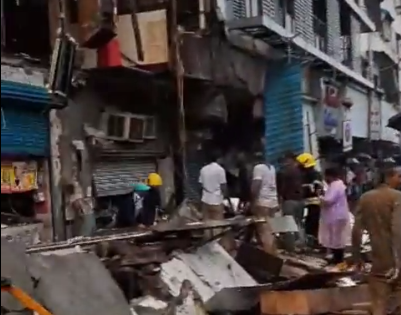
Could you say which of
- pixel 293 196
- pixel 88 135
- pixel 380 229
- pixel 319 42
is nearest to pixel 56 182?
pixel 88 135

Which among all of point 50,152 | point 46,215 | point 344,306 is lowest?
point 344,306

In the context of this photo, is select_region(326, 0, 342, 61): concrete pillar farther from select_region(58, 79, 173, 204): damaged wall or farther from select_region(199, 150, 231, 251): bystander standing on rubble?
select_region(199, 150, 231, 251): bystander standing on rubble

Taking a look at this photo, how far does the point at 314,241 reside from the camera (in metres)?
13.4

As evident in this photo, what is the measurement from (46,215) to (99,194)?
180 cm

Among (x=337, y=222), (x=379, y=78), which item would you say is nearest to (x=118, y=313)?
(x=337, y=222)

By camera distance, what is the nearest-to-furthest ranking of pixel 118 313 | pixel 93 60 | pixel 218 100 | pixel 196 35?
pixel 118 313 → pixel 93 60 → pixel 196 35 → pixel 218 100

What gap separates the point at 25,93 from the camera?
37.5ft

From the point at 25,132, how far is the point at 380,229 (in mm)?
6443

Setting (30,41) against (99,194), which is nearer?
(30,41)

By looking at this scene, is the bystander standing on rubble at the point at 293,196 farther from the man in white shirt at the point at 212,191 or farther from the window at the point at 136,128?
the window at the point at 136,128

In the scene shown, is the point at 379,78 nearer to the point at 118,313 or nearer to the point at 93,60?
the point at 93,60

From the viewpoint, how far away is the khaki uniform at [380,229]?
7062 millimetres

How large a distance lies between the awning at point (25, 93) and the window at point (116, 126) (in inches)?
104

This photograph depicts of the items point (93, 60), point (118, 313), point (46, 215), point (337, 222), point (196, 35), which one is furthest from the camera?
point (196, 35)
